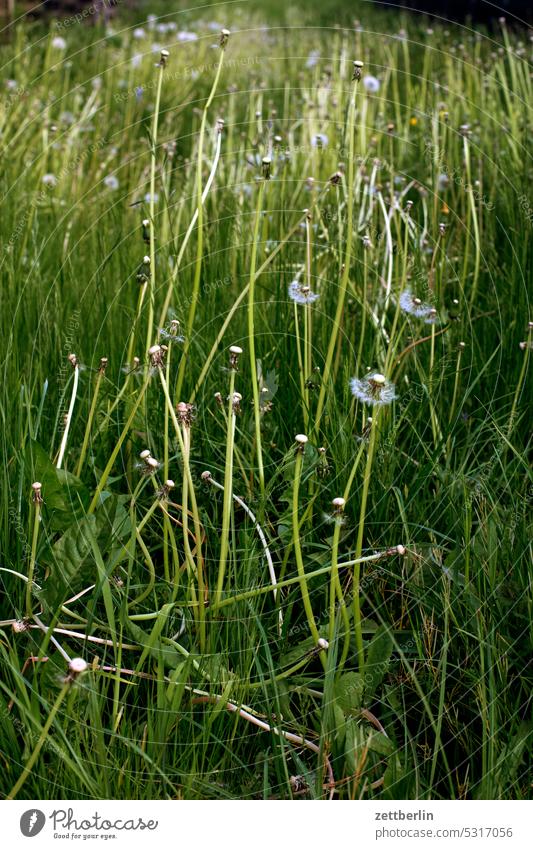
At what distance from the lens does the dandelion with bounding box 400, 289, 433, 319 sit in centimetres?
150

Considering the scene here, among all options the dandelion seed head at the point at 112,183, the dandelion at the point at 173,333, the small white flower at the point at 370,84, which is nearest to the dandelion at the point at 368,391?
the dandelion at the point at 173,333

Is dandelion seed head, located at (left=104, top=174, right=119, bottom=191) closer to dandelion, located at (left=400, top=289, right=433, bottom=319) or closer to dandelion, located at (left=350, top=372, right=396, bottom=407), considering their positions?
dandelion, located at (left=400, top=289, right=433, bottom=319)

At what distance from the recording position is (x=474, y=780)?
41.6 inches

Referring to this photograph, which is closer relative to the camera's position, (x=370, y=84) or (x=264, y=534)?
(x=264, y=534)

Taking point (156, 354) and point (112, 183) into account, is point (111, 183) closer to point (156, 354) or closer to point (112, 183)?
point (112, 183)

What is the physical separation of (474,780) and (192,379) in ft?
2.55

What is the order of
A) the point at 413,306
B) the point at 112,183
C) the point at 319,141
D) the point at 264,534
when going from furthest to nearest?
the point at 112,183 → the point at 319,141 → the point at 413,306 → the point at 264,534

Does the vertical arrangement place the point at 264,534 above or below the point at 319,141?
below
